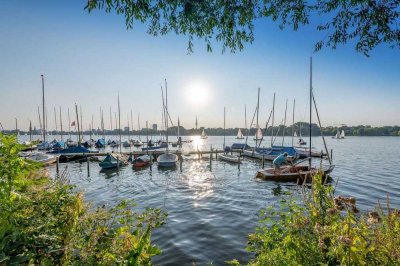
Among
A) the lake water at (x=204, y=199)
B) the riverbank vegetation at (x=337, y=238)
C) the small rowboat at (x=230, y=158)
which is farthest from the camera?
the small rowboat at (x=230, y=158)

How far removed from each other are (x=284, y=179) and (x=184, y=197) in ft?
29.2

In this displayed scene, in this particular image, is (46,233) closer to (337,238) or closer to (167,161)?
(337,238)

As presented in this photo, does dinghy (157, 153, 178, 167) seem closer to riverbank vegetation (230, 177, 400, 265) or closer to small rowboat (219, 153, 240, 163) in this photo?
small rowboat (219, 153, 240, 163)

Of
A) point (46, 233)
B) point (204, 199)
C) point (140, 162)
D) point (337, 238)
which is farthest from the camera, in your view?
point (140, 162)

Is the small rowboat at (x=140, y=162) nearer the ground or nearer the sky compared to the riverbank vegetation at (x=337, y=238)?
nearer the ground

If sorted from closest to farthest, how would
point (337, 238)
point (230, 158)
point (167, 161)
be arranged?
point (337, 238)
point (167, 161)
point (230, 158)

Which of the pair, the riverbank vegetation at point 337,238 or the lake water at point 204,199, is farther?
the lake water at point 204,199

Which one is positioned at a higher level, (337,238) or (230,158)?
(337,238)

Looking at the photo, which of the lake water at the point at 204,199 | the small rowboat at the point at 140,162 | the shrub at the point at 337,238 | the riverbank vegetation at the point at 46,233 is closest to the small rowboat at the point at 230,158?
the lake water at the point at 204,199

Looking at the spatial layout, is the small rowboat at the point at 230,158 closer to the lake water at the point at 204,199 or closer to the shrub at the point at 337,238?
the lake water at the point at 204,199

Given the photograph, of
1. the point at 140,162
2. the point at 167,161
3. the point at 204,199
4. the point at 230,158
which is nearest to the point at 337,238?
the point at 204,199

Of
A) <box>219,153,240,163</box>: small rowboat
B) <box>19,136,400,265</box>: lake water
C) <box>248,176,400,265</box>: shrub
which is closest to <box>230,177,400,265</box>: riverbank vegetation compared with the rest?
<box>248,176,400,265</box>: shrub

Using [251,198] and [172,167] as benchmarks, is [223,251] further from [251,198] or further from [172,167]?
[172,167]

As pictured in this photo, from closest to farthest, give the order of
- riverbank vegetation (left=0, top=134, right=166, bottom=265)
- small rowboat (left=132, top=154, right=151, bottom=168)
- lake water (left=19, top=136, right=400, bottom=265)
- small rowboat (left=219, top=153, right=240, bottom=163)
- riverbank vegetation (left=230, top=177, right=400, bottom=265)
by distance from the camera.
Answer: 1. riverbank vegetation (left=0, top=134, right=166, bottom=265)
2. riverbank vegetation (left=230, top=177, right=400, bottom=265)
3. lake water (left=19, top=136, right=400, bottom=265)
4. small rowboat (left=132, top=154, right=151, bottom=168)
5. small rowboat (left=219, top=153, right=240, bottom=163)
